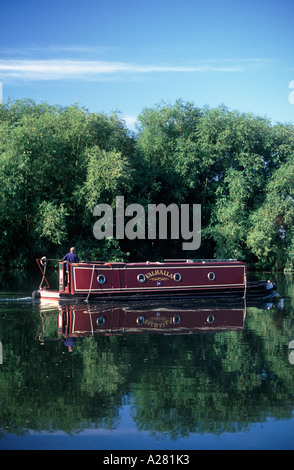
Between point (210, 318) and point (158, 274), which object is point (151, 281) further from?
point (210, 318)

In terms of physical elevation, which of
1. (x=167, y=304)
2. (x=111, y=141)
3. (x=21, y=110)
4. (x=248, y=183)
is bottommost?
(x=167, y=304)

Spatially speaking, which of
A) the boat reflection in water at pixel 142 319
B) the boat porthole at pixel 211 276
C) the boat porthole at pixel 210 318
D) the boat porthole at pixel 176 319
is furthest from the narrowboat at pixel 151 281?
the boat porthole at pixel 210 318

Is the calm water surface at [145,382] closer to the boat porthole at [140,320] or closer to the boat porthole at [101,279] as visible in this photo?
the boat porthole at [140,320]

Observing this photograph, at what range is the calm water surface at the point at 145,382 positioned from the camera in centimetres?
795

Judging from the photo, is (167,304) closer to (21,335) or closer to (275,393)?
(21,335)

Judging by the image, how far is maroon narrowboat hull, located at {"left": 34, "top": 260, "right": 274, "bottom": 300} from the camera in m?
21.1

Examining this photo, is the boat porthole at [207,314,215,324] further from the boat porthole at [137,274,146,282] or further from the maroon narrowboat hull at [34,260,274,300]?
the boat porthole at [137,274,146,282]

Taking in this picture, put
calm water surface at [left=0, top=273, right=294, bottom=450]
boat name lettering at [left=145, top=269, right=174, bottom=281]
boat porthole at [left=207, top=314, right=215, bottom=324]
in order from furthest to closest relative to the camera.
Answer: boat name lettering at [left=145, top=269, right=174, bottom=281]
boat porthole at [left=207, top=314, right=215, bottom=324]
calm water surface at [left=0, top=273, right=294, bottom=450]

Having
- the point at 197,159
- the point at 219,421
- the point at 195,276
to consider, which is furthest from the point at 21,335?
the point at 197,159

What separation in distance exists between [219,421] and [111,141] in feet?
104

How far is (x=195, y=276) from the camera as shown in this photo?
2284cm

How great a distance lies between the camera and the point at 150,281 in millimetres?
22203

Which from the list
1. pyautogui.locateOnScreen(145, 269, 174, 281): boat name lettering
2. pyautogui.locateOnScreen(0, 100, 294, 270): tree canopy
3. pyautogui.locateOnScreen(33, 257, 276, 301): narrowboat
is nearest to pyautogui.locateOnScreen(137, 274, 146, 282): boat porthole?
pyautogui.locateOnScreen(33, 257, 276, 301): narrowboat

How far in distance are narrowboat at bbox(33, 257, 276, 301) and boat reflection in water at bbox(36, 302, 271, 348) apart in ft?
2.48
